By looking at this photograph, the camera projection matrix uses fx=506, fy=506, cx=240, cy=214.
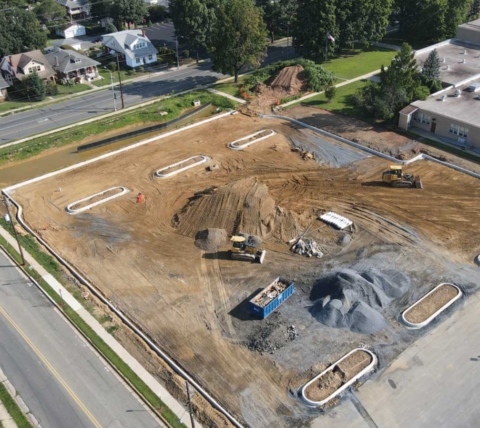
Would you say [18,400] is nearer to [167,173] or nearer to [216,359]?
[216,359]

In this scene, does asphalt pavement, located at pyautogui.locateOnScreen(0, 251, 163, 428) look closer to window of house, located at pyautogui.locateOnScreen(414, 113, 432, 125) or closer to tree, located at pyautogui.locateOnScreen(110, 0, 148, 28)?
window of house, located at pyautogui.locateOnScreen(414, 113, 432, 125)

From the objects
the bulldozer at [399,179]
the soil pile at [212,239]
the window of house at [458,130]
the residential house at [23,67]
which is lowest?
the soil pile at [212,239]

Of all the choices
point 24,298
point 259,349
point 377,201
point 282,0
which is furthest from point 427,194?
point 282,0

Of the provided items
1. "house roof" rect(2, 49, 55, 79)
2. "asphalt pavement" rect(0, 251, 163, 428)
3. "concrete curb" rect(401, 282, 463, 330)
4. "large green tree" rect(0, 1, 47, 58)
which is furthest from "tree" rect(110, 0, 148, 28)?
"concrete curb" rect(401, 282, 463, 330)

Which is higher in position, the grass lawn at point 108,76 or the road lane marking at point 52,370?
the grass lawn at point 108,76

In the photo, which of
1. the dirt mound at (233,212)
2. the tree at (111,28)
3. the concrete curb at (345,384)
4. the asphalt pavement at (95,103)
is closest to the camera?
the concrete curb at (345,384)

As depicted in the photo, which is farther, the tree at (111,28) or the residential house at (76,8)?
the residential house at (76,8)

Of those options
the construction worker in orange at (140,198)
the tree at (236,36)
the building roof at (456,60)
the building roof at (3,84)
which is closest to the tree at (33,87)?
the building roof at (3,84)

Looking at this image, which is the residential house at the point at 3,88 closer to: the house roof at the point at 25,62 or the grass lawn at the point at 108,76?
the house roof at the point at 25,62
